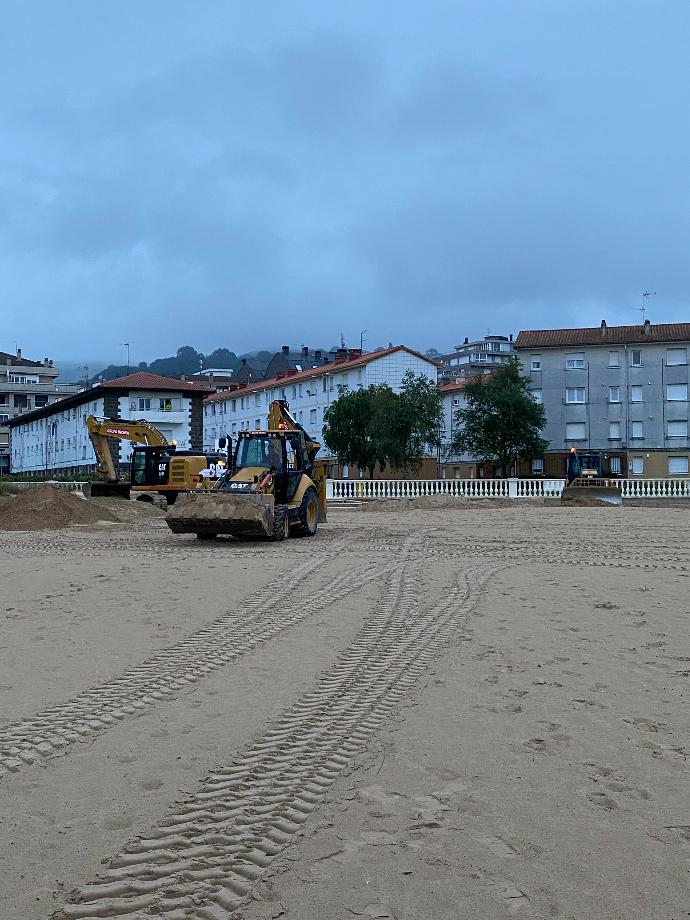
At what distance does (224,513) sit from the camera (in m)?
19.7

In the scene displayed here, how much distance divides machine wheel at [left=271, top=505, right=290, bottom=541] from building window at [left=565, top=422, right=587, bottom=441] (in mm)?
56375

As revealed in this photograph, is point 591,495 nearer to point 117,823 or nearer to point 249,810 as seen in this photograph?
point 249,810

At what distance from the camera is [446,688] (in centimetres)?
716

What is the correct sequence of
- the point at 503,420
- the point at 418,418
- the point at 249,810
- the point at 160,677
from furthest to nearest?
the point at 503,420 < the point at 418,418 < the point at 160,677 < the point at 249,810

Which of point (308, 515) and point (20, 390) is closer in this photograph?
point (308, 515)

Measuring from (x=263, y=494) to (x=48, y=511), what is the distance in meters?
9.98

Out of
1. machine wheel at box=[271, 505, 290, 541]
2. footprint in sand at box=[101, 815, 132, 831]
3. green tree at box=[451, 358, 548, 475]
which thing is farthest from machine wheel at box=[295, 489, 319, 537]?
green tree at box=[451, 358, 548, 475]

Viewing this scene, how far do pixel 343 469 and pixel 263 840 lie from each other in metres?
78.2

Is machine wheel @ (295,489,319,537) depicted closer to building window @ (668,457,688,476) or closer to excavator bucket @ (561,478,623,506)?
excavator bucket @ (561,478,623,506)

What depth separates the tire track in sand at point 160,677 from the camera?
590cm

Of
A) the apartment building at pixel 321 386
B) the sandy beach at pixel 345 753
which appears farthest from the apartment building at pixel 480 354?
the sandy beach at pixel 345 753

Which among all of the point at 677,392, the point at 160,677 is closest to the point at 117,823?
the point at 160,677

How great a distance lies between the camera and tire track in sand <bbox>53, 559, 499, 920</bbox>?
381cm

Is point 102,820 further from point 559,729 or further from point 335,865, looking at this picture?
point 559,729
